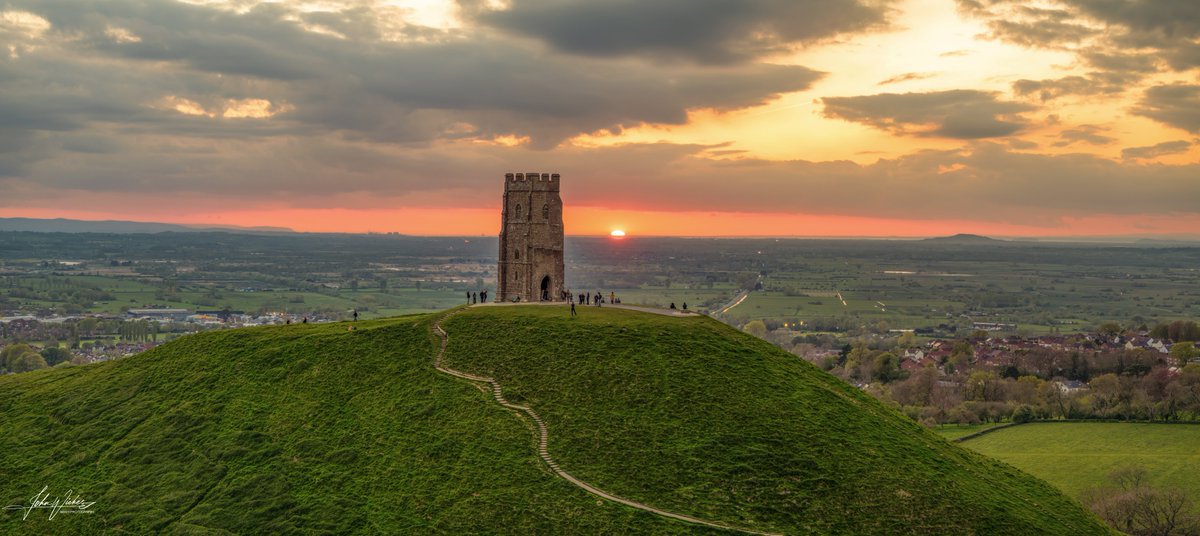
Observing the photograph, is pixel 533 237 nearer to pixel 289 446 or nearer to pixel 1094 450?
pixel 289 446

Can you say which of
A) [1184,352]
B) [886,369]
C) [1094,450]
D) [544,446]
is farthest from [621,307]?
[1184,352]

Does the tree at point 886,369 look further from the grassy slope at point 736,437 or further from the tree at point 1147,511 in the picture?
the grassy slope at point 736,437

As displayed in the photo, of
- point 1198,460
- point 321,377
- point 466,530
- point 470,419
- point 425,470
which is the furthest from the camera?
point 1198,460

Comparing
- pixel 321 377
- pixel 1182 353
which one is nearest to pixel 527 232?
pixel 321 377

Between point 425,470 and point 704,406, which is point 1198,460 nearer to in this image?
point 704,406

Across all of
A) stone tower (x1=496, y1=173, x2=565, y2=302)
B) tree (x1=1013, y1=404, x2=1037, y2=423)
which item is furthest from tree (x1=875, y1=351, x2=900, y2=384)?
stone tower (x1=496, y1=173, x2=565, y2=302)

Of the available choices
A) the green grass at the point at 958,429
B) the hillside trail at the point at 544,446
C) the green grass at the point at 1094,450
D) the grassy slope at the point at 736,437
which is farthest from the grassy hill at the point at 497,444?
the green grass at the point at 958,429
